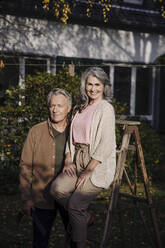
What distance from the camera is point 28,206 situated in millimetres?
3859

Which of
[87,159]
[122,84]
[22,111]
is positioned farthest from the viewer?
[122,84]

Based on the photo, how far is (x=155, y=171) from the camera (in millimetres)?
9969

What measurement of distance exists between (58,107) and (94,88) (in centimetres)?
36

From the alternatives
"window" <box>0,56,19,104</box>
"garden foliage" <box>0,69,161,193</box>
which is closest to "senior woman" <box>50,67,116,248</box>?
"garden foliage" <box>0,69,161,193</box>

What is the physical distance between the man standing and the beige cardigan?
0.33 meters

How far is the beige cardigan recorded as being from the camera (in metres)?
3.75

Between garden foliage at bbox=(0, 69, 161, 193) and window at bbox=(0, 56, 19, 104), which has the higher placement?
window at bbox=(0, 56, 19, 104)

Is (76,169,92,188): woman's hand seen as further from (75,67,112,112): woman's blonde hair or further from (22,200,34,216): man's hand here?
(75,67,112,112): woman's blonde hair

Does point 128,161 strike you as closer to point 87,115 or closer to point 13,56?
point 13,56

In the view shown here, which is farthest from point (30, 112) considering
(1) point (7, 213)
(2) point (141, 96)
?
(2) point (141, 96)

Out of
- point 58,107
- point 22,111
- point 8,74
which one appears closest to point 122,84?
point 8,74

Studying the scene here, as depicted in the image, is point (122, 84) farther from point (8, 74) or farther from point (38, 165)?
point (38, 165)

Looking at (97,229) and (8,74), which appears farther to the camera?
(8,74)

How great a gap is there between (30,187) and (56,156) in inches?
14.5
